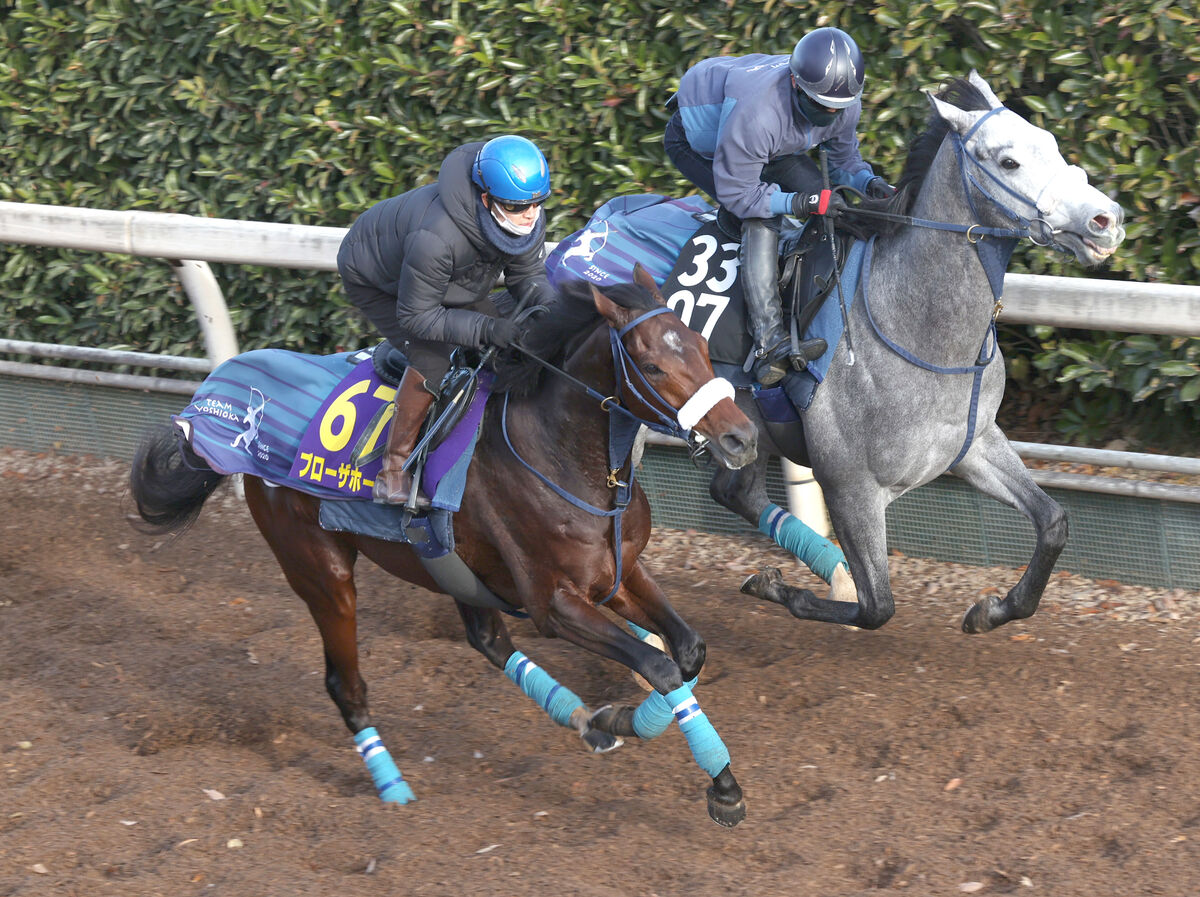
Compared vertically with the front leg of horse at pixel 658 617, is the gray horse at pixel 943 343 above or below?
above

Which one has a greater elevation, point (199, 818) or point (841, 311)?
point (841, 311)

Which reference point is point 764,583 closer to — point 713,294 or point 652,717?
point 713,294

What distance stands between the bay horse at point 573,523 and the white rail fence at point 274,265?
197 centimetres

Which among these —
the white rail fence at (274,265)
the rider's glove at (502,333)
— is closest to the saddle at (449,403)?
the rider's glove at (502,333)

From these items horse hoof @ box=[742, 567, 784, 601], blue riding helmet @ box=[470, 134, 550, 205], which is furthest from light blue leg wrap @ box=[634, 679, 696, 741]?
blue riding helmet @ box=[470, 134, 550, 205]

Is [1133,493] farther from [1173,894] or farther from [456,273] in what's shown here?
[456,273]

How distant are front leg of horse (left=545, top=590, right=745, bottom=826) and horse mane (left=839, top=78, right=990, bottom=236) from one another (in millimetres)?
1900

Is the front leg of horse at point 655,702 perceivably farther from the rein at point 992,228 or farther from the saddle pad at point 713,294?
the rein at point 992,228

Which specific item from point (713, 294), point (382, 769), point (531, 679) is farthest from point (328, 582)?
point (713, 294)

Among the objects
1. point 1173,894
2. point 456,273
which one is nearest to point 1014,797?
point 1173,894

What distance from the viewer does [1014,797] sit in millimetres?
4504

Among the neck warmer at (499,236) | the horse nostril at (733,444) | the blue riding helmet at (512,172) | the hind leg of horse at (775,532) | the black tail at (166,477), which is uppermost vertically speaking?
the blue riding helmet at (512,172)

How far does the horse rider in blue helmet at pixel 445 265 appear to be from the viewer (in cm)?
452

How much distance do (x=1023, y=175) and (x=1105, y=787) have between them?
2037mm
